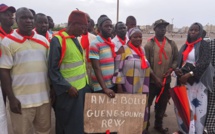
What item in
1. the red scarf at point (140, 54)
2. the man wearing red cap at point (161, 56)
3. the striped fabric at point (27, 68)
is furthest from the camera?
the man wearing red cap at point (161, 56)

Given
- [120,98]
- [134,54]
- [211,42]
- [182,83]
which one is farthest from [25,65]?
[211,42]

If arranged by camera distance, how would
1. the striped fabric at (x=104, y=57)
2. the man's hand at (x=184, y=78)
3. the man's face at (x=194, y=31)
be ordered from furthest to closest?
1. the man's face at (x=194, y=31)
2. the man's hand at (x=184, y=78)
3. the striped fabric at (x=104, y=57)

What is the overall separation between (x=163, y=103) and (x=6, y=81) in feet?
9.00

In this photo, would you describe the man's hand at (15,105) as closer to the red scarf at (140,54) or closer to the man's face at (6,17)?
the man's face at (6,17)

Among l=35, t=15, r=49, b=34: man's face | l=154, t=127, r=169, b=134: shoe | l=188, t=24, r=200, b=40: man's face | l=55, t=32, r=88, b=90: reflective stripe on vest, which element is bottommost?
l=154, t=127, r=169, b=134: shoe

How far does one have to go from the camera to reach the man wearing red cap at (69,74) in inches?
102

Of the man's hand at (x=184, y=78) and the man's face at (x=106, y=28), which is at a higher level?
the man's face at (x=106, y=28)

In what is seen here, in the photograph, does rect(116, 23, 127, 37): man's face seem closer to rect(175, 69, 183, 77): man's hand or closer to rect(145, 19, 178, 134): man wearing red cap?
rect(145, 19, 178, 134): man wearing red cap

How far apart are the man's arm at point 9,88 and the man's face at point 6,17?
1062mm

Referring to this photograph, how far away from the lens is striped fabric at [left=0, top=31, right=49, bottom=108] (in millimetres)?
2443

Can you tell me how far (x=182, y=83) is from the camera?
3488 mm

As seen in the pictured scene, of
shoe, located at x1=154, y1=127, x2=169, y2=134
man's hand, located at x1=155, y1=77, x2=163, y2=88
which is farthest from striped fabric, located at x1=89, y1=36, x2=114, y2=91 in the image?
shoe, located at x1=154, y1=127, x2=169, y2=134

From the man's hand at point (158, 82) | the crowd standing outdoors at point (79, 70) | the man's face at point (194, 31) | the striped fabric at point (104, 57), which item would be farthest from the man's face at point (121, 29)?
the man's face at point (194, 31)

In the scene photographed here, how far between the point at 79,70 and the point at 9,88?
2.78 ft
